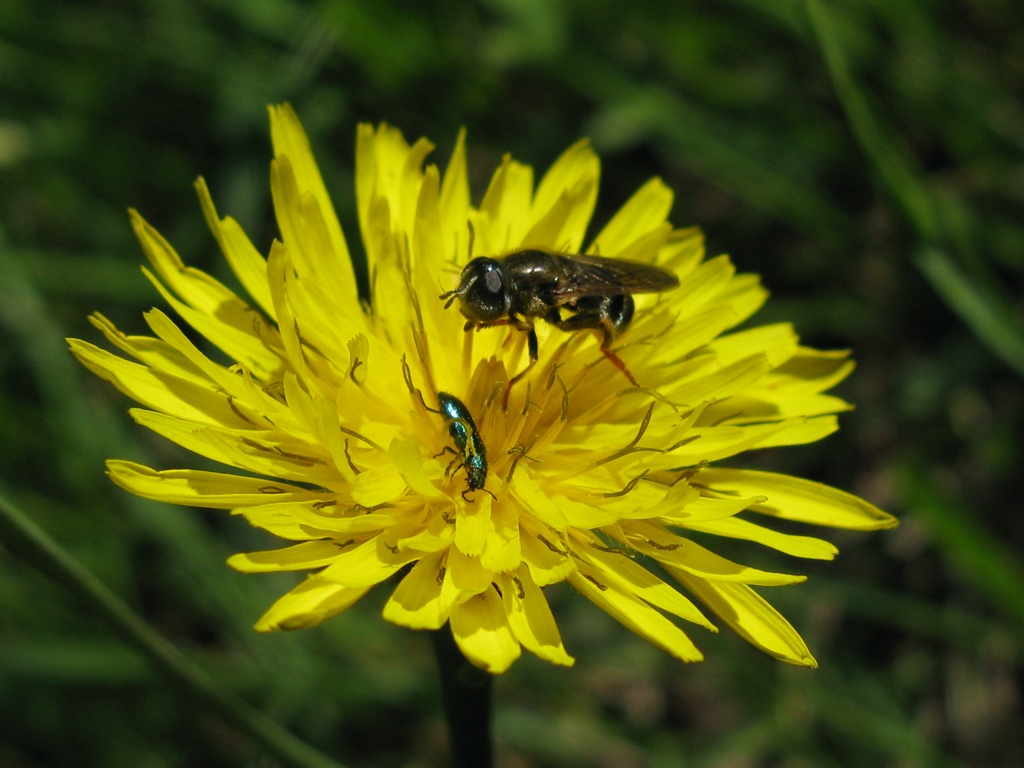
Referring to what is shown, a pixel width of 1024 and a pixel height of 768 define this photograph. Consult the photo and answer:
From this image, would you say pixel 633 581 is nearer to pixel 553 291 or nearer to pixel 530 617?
pixel 530 617

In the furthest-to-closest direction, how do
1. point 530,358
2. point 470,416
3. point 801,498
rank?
point 530,358, point 801,498, point 470,416

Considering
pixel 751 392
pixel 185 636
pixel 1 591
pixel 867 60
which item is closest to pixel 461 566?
pixel 751 392

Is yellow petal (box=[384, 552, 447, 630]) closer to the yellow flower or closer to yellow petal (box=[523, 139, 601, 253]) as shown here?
the yellow flower

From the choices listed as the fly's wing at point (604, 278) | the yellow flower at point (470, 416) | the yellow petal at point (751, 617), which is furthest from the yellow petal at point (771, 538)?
the fly's wing at point (604, 278)

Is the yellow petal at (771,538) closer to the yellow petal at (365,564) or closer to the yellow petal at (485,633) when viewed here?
the yellow petal at (485,633)

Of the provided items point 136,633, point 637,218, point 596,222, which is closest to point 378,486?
point 136,633

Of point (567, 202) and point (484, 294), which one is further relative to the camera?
point (567, 202)

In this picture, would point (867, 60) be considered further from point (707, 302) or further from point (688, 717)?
point (688, 717)
